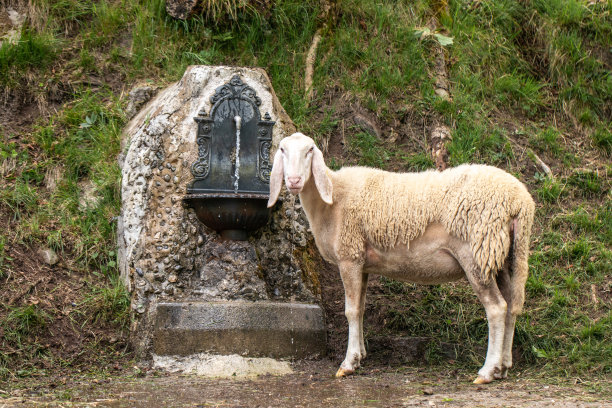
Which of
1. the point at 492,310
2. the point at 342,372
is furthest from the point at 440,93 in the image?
the point at 342,372

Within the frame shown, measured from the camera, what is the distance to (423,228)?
4.93 meters

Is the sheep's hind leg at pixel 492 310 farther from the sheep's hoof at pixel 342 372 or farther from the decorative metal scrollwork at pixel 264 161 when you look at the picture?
the decorative metal scrollwork at pixel 264 161

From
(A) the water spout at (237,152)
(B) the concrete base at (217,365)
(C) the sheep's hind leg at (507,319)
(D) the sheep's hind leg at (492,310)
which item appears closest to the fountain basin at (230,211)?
(A) the water spout at (237,152)

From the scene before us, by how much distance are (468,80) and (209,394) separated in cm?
538

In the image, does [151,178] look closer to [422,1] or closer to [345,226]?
[345,226]

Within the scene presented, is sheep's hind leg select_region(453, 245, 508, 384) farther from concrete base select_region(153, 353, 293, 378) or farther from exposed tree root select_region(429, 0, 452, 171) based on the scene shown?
exposed tree root select_region(429, 0, 452, 171)

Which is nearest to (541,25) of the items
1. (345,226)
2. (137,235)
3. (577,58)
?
(577,58)

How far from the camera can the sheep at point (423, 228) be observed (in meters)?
4.69

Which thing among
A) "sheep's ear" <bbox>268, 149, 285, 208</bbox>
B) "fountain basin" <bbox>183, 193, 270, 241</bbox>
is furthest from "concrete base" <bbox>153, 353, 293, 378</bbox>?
"sheep's ear" <bbox>268, 149, 285, 208</bbox>

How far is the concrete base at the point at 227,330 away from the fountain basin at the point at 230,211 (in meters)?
0.68

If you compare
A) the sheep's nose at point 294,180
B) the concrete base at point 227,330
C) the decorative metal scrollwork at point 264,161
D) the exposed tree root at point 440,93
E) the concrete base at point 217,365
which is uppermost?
the exposed tree root at point 440,93

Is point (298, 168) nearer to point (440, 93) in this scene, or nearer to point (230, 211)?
point (230, 211)

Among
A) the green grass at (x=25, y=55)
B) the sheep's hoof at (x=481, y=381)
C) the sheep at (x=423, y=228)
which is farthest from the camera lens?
the green grass at (x=25, y=55)

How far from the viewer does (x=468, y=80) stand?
27.1ft
